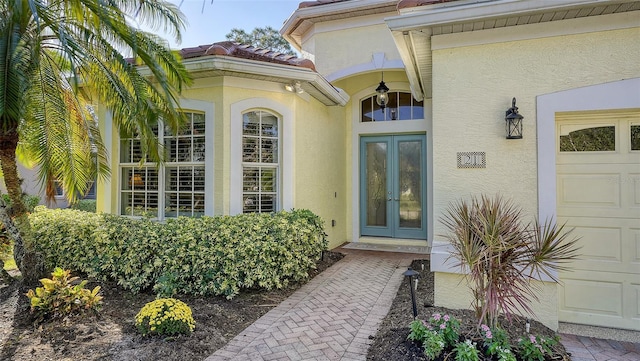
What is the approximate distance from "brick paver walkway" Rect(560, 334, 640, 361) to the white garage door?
309 mm

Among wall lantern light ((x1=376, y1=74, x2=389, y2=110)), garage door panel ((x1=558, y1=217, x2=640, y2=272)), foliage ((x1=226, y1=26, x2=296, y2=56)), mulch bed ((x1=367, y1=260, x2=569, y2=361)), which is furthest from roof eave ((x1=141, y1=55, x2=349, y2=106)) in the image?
foliage ((x1=226, y1=26, x2=296, y2=56))

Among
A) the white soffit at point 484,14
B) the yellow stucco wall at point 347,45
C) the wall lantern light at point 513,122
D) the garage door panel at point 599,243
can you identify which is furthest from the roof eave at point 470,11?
the yellow stucco wall at point 347,45

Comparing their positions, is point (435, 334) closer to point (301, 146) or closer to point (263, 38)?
point (301, 146)

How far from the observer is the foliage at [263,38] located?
79.5 feet

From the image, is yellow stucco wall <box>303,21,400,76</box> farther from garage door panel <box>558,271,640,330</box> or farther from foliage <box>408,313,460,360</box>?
foliage <box>408,313,460,360</box>

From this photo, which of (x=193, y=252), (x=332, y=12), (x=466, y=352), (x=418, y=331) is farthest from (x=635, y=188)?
(x=332, y=12)

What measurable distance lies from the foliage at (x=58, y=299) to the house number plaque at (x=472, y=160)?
5524mm

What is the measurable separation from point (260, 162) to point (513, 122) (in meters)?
4.85

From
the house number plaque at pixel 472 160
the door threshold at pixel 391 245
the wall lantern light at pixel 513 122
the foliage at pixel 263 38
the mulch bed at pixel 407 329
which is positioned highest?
the foliage at pixel 263 38

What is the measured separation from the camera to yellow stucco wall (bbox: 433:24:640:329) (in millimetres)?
4391

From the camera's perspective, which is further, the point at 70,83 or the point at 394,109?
the point at 394,109

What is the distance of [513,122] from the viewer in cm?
460

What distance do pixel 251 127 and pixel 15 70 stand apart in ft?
12.7

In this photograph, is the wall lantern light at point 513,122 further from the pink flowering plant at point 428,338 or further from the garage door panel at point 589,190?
the pink flowering plant at point 428,338
